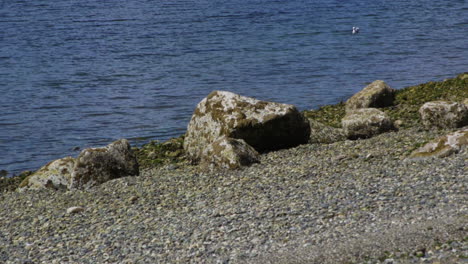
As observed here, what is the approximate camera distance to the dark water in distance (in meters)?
22.8

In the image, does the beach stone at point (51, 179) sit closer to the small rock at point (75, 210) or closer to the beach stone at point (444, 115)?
the small rock at point (75, 210)

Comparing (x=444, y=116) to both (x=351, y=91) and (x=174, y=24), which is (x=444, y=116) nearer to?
(x=351, y=91)

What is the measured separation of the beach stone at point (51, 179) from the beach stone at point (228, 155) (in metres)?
3.04

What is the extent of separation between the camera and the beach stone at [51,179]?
14.9 meters

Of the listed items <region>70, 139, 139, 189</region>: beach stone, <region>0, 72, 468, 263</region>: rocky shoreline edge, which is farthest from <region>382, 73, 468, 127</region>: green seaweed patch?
<region>70, 139, 139, 189</region>: beach stone

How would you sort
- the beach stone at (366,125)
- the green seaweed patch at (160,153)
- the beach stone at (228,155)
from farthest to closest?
the green seaweed patch at (160,153) → the beach stone at (366,125) → the beach stone at (228,155)

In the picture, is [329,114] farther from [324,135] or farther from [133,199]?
[133,199]

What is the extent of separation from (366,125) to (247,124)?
2999mm

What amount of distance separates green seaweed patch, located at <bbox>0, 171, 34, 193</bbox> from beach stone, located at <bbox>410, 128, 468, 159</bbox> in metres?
9.33

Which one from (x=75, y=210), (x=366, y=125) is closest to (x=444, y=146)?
(x=366, y=125)

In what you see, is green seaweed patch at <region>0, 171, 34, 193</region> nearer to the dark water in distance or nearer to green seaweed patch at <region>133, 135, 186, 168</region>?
the dark water in distance

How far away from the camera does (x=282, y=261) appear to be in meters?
8.52

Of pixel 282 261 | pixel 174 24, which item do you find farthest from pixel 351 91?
pixel 174 24

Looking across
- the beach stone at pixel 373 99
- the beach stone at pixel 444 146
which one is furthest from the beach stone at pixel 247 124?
the beach stone at pixel 373 99
